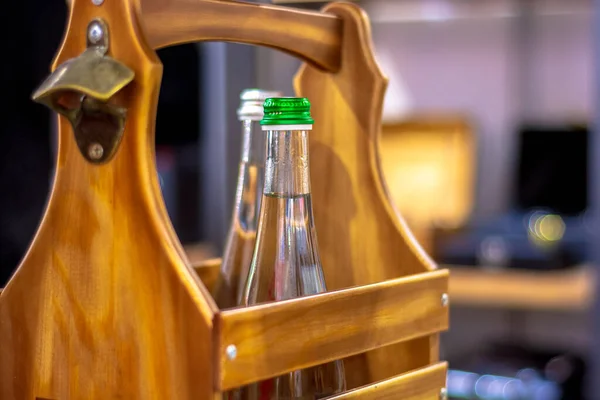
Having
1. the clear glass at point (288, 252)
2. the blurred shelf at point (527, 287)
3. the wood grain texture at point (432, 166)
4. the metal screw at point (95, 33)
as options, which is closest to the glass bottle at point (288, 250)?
the clear glass at point (288, 252)

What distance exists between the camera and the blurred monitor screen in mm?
2814

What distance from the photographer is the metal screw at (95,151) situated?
17.9 inches

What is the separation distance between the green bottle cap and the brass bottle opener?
0.08 m

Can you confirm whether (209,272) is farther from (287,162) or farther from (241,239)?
(287,162)

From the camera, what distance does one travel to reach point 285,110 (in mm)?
483

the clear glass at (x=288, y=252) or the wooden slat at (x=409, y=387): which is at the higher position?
the clear glass at (x=288, y=252)

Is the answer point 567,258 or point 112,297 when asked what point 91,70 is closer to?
point 112,297

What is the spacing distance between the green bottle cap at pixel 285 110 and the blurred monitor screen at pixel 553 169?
249 centimetres

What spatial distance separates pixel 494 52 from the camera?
10.7 ft

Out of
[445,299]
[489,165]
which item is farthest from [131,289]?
[489,165]

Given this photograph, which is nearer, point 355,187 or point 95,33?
point 95,33

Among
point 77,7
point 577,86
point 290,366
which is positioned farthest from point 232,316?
point 577,86

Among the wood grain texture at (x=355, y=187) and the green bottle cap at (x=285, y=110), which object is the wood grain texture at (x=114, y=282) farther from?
the wood grain texture at (x=355, y=187)

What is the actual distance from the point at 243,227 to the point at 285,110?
0.17 metres
